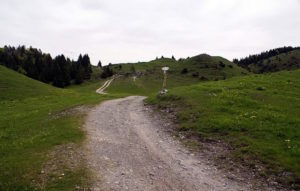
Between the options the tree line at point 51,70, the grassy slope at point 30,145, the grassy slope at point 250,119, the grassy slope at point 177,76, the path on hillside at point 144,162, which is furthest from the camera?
the tree line at point 51,70

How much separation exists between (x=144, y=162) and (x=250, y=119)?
399 inches

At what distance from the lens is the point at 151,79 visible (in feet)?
472

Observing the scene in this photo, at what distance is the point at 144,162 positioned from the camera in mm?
15586

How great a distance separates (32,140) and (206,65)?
165m

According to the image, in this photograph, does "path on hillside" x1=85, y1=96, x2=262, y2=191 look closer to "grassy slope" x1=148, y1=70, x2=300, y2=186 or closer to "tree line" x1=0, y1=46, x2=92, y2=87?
"grassy slope" x1=148, y1=70, x2=300, y2=186

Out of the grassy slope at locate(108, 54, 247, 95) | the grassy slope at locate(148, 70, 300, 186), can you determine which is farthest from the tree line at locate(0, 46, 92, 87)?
the grassy slope at locate(148, 70, 300, 186)

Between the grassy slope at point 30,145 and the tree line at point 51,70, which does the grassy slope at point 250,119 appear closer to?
the grassy slope at point 30,145

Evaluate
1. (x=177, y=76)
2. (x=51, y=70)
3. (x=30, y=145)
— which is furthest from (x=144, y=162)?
(x=177, y=76)

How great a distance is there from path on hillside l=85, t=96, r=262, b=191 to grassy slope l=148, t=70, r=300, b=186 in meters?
2.47

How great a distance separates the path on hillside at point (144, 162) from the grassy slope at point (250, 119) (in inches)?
97.1

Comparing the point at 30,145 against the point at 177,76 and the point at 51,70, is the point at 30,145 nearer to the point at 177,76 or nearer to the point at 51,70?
the point at 51,70

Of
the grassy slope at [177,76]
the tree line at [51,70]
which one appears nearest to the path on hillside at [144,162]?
the grassy slope at [177,76]

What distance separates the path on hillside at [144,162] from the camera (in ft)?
43.0

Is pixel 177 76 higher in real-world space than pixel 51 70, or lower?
lower
